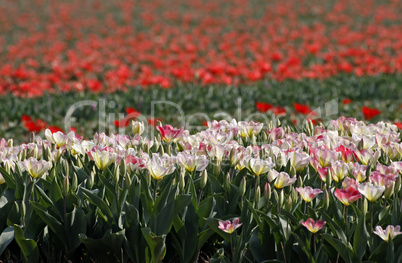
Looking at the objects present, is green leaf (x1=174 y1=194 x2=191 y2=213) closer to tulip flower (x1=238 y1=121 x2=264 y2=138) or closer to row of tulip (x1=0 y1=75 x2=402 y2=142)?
tulip flower (x1=238 y1=121 x2=264 y2=138)

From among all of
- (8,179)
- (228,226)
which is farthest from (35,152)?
(228,226)

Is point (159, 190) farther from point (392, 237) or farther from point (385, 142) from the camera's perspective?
point (385, 142)

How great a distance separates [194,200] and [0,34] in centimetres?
1401

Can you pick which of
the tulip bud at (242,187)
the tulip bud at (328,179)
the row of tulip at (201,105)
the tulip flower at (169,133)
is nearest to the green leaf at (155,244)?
Result: the tulip bud at (242,187)

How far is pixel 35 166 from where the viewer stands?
102 inches

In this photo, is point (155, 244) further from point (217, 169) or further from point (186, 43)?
point (186, 43)

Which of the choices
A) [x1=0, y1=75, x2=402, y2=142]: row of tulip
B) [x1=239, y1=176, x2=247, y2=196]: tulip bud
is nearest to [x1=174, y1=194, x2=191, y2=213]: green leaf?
[x1=239, y1=176, x2=247, y2=196]: tulip bud

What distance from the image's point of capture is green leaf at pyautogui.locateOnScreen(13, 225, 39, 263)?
93.3 inches

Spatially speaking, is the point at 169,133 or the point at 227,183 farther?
the point at 169,133

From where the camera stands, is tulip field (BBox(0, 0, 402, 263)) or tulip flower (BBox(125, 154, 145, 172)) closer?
tulip field (BBox(0, 0, 402, 263))

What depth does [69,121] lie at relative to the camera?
6.11m

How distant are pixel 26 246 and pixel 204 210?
0.78 m

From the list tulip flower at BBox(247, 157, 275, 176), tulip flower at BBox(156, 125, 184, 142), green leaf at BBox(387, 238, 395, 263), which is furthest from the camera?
tulip flower at BBox(156, 125, 184, 142)

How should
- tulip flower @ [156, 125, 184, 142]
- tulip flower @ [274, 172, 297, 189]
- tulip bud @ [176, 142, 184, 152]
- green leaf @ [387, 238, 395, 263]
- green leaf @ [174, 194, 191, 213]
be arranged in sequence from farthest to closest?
tulip bud @ [176, 142, 184, 152]
tulip flower @ [156, 125, 184, 142]
tulip flower @ [274, 172, 297, 189]
green leaf @ [174, 194, 191, 213]
green leaf @ [387, 238, 395, 263]
